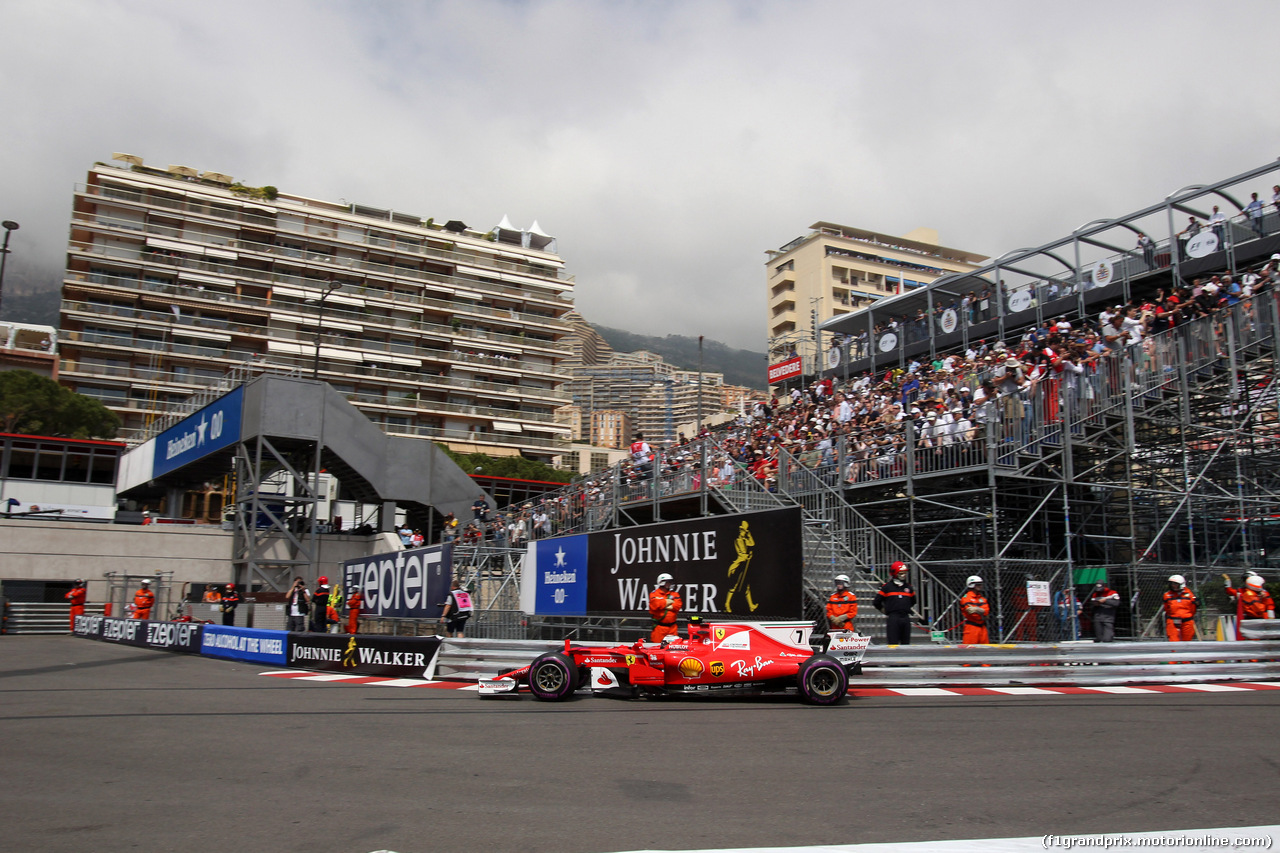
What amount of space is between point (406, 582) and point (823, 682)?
36.5ft

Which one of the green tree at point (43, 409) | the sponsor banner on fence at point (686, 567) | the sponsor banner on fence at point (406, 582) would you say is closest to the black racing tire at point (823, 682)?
the sponsor banner on fence at point (686, 567)

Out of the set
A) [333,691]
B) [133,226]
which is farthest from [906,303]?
[133,226]

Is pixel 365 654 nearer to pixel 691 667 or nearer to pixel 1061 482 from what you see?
pixel 691 667

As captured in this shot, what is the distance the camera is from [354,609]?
71.4 ft

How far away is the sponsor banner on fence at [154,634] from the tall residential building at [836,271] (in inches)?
2602

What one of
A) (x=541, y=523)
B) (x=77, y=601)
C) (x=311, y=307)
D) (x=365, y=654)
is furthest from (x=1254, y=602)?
(x=311, y=307)

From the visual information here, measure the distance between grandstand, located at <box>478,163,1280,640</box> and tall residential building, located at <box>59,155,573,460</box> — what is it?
167ft

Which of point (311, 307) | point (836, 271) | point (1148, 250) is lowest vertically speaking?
point (1148, 250)

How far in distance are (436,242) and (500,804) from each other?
7402cm

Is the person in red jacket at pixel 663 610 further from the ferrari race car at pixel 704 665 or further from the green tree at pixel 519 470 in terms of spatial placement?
the green tree at pixel 519 470

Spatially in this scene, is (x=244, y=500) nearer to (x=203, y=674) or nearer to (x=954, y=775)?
(x=203, y=674)

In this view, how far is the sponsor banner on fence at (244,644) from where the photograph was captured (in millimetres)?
16781

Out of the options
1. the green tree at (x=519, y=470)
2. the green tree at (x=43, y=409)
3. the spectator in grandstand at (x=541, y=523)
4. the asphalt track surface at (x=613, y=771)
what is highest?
the green tree at (x=43, y=409)

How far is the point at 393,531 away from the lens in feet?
96.1
